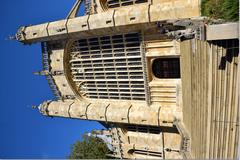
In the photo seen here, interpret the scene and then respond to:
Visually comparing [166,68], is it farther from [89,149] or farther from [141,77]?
[89,149]

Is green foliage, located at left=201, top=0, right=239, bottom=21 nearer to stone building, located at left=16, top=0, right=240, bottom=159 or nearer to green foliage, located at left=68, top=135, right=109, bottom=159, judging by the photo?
stone building, located at left=16, top=0, right=240, bottom=159

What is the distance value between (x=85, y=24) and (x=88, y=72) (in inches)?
172

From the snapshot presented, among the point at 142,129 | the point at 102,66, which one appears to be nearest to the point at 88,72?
the point at 102,66

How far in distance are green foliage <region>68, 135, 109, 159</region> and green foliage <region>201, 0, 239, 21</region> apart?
17.0 m

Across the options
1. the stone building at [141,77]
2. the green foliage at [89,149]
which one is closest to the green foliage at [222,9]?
the stone building at [141,77]

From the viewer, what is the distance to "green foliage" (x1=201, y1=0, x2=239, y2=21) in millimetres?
14502

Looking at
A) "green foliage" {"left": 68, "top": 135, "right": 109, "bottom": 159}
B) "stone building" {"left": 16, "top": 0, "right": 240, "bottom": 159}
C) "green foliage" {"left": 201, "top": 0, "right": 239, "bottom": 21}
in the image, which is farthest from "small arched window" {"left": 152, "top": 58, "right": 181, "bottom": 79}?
"green foliage" {"left": 68, "top": 135, "right": 109, "bottom": 159}

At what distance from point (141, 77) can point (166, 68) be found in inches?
67.0

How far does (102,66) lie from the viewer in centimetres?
2711

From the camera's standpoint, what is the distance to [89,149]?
107 feet

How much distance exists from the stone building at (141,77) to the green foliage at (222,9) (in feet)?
2.51

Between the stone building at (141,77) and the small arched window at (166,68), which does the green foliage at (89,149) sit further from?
the small arched window at (166,68)

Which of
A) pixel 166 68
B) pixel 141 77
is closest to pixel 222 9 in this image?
pixel 166 68

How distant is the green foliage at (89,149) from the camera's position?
105 ft
